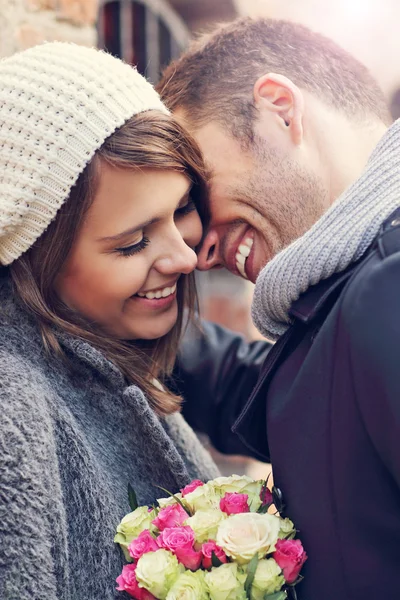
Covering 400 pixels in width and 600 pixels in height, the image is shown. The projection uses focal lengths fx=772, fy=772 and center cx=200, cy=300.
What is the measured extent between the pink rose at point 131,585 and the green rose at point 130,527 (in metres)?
0.07

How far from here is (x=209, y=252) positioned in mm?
2422

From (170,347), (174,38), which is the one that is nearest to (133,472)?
(170,347)

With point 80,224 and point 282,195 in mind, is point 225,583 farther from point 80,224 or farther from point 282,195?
point 282,195

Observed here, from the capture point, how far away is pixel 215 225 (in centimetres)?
236

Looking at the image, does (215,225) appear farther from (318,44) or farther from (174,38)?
(174,38)

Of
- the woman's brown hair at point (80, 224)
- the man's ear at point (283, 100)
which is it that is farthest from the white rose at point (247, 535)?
the man's ear at point (283, 100)

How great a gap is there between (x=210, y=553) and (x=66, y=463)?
0.38m

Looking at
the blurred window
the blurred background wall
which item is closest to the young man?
the blurred background wall

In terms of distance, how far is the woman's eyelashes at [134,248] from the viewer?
1.97 m

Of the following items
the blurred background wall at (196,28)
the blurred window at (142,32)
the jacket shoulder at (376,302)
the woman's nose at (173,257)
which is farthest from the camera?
the blurred window at (142,32)

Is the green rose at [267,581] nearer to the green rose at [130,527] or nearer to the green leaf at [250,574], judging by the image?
the green leaf at [250,574]

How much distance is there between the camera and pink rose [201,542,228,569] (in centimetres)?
157

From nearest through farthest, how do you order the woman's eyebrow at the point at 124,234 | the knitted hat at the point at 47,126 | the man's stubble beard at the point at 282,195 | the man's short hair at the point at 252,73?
the knitted hat at the point at 47,126
the woman's eyebrow at the point at 124,234
the man's stubble beard at the point at 282,195
the man's short hair at the point at 252,73

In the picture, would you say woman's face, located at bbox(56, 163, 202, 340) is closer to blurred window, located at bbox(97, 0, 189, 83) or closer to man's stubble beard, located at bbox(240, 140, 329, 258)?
man's stubble beard, located at bbox(240, 140, 329, 258)
